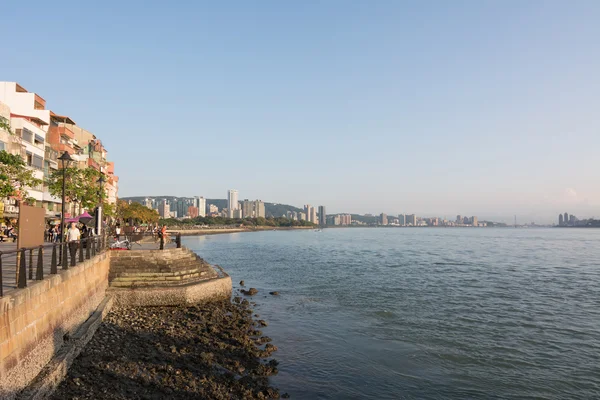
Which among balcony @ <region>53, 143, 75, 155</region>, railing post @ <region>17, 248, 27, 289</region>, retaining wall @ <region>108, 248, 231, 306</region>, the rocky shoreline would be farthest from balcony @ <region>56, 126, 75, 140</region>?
railing post @ <region>17, 248, 27, 289</region>

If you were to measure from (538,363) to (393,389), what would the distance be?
256 inches

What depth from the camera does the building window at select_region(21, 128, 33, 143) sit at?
128 ft

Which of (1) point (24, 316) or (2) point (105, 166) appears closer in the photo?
(1) point (24, 316)

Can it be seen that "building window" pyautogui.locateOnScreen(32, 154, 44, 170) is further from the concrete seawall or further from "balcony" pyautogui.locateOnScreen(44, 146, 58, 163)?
the concrete seawall

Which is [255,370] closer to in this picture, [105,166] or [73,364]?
[73,364]

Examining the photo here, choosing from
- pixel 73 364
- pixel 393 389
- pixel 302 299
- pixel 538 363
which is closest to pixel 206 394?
pixel 73 364

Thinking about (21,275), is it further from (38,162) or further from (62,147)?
(62,147)

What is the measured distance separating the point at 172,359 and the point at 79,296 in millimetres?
4090

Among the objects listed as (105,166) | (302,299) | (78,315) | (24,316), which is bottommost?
(302,299)

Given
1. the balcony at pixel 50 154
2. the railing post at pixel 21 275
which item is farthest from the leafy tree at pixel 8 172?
the balcony at pixel 50 154

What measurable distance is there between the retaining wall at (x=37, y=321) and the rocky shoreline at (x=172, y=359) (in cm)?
101

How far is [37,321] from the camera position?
9688 mm

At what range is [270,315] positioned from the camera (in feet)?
72.8

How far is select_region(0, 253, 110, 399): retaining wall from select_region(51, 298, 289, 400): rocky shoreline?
1.01 metres
